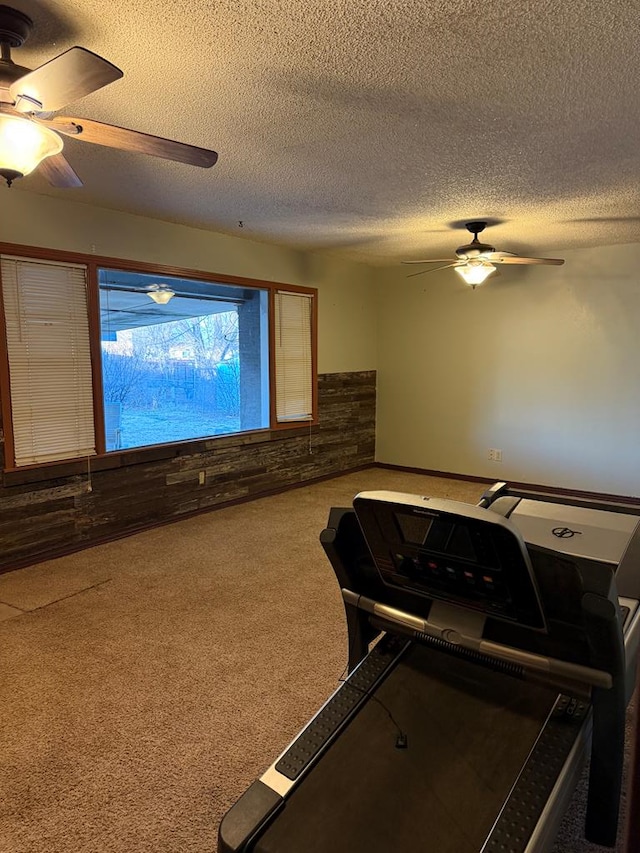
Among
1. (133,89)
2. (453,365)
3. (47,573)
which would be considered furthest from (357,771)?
(453,365)

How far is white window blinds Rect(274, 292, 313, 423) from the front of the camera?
18.0 ft

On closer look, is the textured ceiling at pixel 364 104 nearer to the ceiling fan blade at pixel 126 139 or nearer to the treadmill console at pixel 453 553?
the ceiling fan blade at pixel 126 139

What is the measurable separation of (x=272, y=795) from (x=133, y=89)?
8.26ft

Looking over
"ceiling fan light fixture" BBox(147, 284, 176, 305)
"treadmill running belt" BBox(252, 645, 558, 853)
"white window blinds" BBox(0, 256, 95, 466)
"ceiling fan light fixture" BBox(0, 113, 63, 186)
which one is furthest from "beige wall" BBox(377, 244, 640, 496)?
"ceiling fan light fixture" BBox(0, 113, 63, 186)

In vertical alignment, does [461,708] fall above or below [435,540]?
below

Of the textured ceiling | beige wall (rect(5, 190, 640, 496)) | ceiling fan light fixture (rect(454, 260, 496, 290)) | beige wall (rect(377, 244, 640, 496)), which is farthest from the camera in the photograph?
beige wall (rect(377, 244, 640, 496))

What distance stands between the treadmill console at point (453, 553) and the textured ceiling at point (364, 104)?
149cm

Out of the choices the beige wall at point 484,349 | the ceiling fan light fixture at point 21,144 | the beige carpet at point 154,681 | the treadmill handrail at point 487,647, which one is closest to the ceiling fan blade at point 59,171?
the ceiling fan light fixture at point 21,144

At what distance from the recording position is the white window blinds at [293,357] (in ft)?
18.0

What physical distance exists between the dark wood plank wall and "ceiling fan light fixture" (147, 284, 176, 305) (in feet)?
4.18

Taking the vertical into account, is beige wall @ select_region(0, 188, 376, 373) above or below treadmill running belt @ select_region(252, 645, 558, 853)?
above

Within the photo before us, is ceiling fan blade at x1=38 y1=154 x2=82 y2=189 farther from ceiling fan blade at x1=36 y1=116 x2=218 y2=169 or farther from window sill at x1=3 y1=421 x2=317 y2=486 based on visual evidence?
window sill at x1=3 y1=421 x2=317 y2=486

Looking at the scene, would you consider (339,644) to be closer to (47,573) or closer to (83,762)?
(83,762)

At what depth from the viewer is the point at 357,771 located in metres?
1.54
